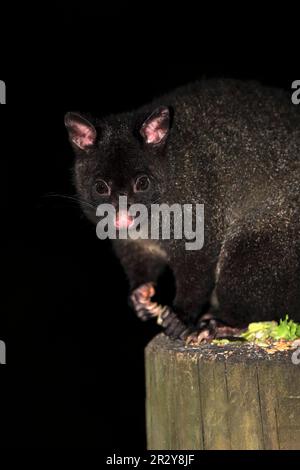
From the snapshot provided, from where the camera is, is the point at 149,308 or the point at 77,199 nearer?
the point at 77,199

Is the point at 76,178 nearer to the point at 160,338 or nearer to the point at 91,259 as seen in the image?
the point at 160,338

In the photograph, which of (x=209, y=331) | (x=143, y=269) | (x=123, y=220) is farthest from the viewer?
(x=143, y=269)

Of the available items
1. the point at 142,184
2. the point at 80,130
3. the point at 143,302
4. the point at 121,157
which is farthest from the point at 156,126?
the point at 143,302

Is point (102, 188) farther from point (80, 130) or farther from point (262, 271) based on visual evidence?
point (262, 271)

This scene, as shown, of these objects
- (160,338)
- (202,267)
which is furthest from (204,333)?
(202,267)

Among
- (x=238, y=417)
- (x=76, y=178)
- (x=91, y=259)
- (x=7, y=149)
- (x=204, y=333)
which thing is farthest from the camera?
(x=91, y=259)

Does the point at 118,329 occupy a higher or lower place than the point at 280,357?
higher
